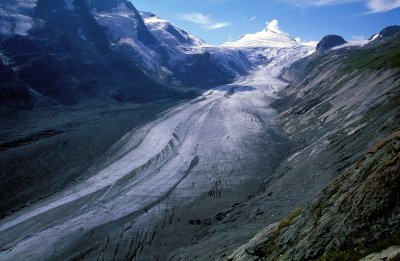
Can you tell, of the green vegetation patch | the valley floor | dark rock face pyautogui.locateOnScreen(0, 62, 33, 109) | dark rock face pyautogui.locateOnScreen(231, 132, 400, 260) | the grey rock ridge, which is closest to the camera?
dark rock face pyautogui.locateOnScreen(231, 132, 400, 260)

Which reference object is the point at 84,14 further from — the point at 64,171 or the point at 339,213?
the point at 339,213

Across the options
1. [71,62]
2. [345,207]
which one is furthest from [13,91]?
[345,207]

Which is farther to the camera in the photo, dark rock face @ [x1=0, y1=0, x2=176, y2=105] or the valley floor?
dark rock face @ [x1=0, y1=0, x2=176, y2=105]

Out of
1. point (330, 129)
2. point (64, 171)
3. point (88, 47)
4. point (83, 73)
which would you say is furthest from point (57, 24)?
point (330, 129)

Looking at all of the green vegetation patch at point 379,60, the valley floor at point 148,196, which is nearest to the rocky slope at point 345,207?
the valley floor at point 148,196

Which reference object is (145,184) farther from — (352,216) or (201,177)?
(352,216)

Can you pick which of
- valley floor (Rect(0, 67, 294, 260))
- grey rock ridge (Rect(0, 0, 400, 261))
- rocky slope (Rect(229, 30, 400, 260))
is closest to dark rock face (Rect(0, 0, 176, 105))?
grey rock ridge (Rect(0, 0, 400, 261))

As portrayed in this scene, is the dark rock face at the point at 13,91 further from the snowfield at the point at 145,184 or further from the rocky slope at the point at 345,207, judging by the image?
the rocky slope at the point at 345,207

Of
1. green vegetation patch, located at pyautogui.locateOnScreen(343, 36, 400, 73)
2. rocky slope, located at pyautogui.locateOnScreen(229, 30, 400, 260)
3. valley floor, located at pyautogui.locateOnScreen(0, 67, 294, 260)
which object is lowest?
valley floor, located at pyautogui.locateOnScreen(0, 67, 294, 260)

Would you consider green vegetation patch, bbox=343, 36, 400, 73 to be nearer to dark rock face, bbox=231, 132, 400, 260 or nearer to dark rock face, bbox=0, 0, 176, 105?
dark rock face, bbox=231, 132, 400, 260
